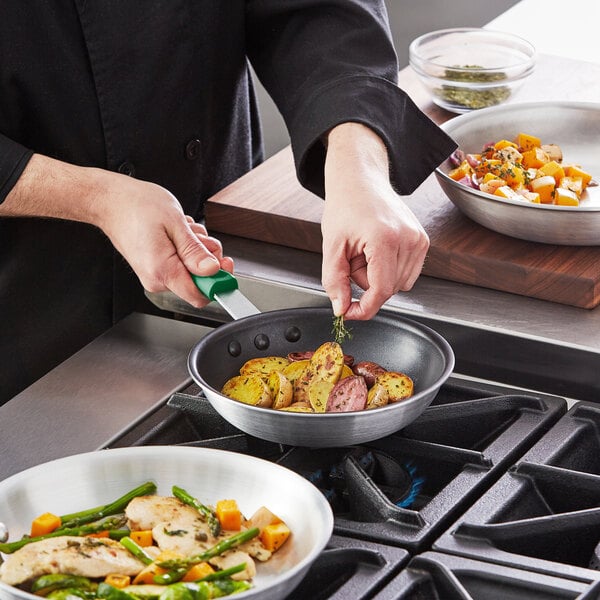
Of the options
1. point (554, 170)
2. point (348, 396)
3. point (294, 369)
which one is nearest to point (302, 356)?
point (294, 369)

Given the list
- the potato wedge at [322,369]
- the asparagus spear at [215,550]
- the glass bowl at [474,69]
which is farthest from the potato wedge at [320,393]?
the glass bowl at [474,69]

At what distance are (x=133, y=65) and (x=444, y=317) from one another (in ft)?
1.95

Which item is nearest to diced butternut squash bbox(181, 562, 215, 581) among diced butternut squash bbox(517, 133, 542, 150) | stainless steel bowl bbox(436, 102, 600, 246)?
stainless steel bowl bbox(436, 102, 600, 246)

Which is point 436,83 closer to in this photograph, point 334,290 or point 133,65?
point 133,65

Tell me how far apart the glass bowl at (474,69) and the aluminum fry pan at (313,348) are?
33.2 inches

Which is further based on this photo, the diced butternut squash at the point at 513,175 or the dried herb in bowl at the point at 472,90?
the dried herb in bowl at the point at 472,90

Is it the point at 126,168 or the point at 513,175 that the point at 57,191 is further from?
the point at 513,175

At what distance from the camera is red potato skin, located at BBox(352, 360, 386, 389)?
1.22 m

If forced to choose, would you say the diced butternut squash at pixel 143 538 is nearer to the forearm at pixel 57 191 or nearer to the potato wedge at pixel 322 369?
the potato wedge at pixel 322 369

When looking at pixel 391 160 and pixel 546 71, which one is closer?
pixel 391 160

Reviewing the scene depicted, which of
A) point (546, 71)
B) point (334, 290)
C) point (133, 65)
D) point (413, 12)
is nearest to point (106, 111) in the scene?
point (133, 65)

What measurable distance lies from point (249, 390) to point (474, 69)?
104 cm

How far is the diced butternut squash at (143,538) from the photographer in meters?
0.97

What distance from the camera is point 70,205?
141cm
